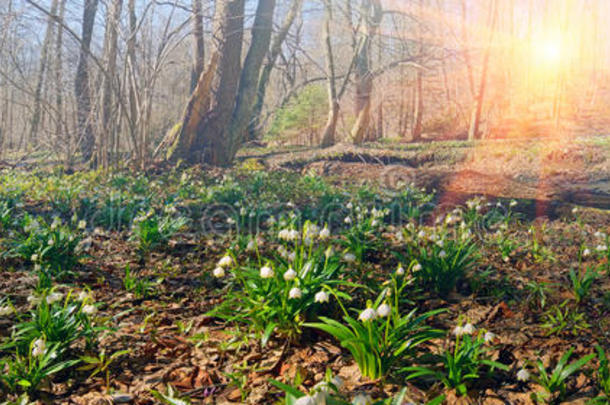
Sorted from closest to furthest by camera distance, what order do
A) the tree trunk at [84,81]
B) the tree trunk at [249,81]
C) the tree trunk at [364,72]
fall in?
the tree trunk at [84,81]
the tree trunk at [249,81]
the tree trunk at [364,72]

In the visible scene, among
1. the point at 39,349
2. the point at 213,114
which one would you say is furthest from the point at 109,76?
the point at 39,349

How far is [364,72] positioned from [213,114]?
479 centimetres

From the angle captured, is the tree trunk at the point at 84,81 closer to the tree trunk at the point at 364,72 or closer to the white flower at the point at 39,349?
the tree trunk at the point at 364,72

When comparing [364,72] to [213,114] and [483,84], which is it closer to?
Result: [483,84]

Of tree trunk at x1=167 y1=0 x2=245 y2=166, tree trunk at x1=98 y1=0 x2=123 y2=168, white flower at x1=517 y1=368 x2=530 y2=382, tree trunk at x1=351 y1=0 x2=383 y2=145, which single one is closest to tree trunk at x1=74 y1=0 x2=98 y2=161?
tree trunk at x1=98 y1=0 x2=123 y2=168

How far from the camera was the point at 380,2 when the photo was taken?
1170 centimetres

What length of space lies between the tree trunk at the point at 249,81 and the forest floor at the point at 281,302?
11.8 feet

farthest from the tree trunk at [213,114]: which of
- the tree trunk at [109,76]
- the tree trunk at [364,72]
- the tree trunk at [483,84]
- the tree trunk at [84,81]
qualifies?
the tree trunk at [483,84]

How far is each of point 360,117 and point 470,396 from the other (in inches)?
442

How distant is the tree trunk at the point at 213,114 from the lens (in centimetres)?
857

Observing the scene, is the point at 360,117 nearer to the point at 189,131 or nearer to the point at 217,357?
the point at 189,131

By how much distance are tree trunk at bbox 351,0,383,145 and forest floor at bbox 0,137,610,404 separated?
→ 6079mm

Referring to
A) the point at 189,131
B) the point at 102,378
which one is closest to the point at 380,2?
the point at 189,131

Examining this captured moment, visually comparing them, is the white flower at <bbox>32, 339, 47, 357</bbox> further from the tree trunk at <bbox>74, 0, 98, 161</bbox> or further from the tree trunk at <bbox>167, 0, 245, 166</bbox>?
the tree trunk at <bbox>74, 0, 98, 161</bbox>
